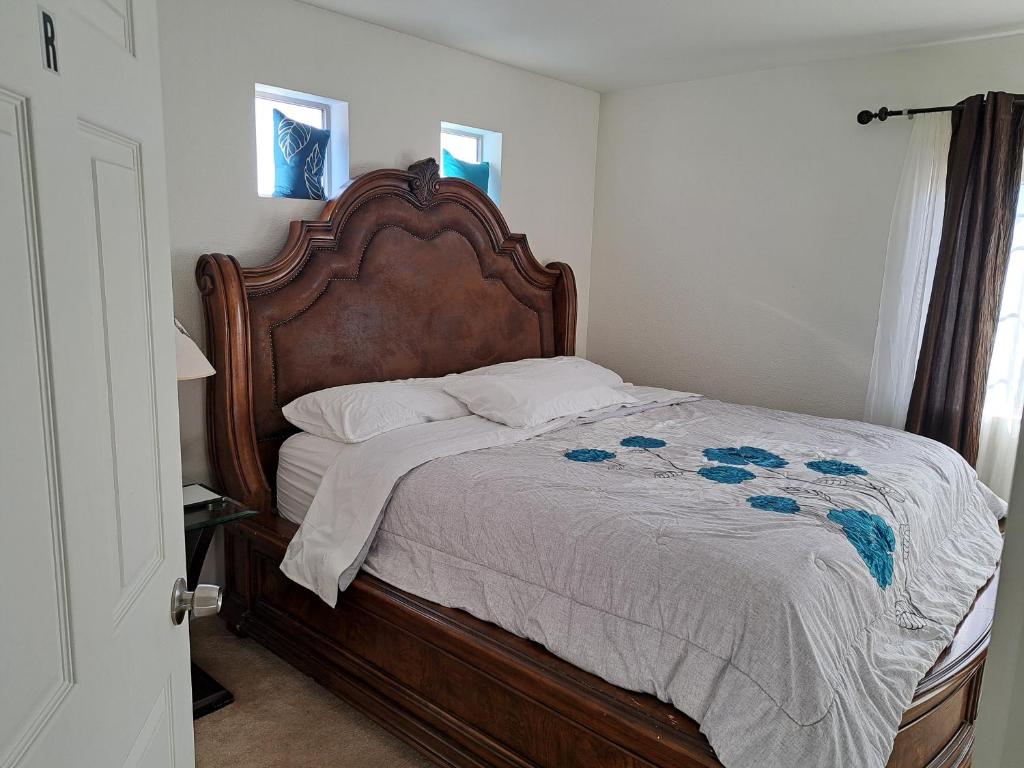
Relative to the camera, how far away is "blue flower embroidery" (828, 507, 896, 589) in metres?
1.84

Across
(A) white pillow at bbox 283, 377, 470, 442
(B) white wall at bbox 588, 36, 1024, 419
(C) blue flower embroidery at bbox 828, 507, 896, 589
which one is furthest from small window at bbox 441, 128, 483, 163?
(C) blue flower embroidery at bbox 828, 507, 896, 589

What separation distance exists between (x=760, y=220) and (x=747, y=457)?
1.70 m

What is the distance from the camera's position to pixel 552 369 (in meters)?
3.35

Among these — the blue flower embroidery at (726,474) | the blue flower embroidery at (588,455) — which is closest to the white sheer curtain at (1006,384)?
the blue flower embroidery at (726,474)

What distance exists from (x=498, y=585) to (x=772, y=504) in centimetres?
78

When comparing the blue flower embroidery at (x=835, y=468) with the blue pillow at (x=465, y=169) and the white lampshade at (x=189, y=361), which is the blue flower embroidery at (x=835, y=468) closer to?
the white lampshade at (x=189, y=361)

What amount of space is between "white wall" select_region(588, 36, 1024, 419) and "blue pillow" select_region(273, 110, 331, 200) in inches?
72.8

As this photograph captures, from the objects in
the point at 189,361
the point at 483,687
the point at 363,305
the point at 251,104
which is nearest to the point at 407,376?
the point at 363,305

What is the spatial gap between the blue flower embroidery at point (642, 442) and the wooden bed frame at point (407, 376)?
3.09 ft

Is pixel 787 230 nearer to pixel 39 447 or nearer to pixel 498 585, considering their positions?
pixel 498 585

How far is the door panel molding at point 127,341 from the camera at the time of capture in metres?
0.80

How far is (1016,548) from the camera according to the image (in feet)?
1.43

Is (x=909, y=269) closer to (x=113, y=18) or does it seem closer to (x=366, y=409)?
(x=366, y=409)

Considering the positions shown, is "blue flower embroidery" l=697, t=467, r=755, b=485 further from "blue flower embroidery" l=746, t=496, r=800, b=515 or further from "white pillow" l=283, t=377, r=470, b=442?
"white pillow" l=283, t=377, r=470, b=442
